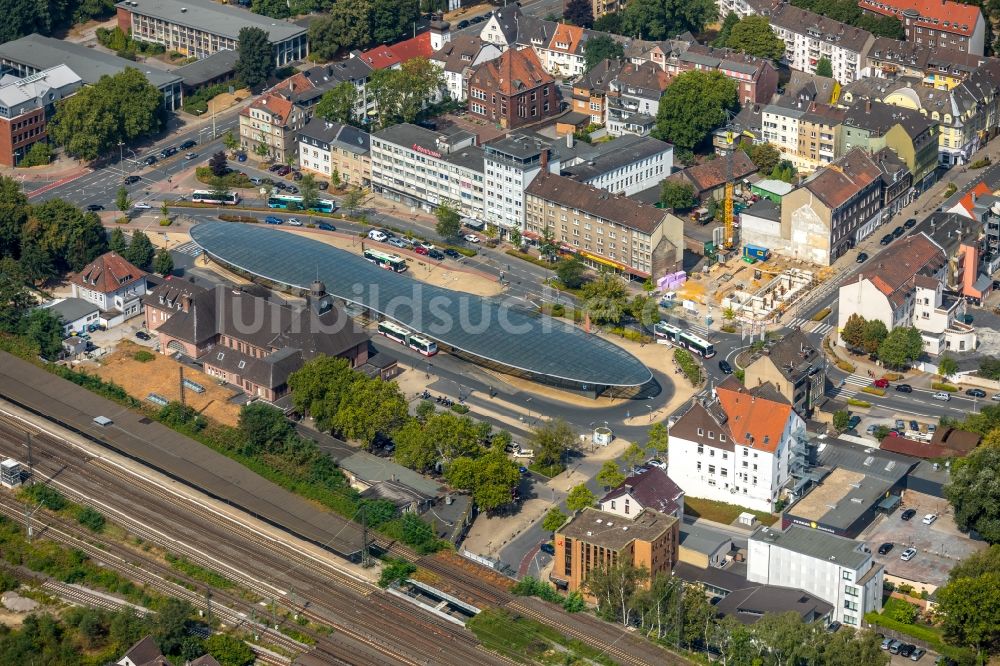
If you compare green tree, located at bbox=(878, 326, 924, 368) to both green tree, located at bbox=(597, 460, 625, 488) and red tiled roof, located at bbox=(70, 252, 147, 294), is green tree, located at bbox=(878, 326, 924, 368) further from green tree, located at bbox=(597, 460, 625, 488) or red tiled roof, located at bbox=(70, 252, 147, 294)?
red tiled roof, located at bbox=(70, 252, 147, 294)

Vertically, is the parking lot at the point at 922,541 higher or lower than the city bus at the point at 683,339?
lower

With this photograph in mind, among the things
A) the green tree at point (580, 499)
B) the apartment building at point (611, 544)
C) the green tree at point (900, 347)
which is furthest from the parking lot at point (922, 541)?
the green tree at point (580, 499)

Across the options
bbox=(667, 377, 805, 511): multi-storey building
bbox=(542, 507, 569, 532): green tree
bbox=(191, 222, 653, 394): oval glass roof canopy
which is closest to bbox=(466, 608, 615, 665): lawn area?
bbox=(542, 507, 569, 532): green tree

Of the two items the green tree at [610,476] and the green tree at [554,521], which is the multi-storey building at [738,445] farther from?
the green tree at [554,521]

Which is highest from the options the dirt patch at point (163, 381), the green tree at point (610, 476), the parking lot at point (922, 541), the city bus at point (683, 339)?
the city bus at point (683, 339)

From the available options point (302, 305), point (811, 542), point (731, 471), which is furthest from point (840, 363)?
point (302, 305)

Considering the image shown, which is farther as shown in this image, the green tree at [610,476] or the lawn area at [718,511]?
the green tree at [610,476]
